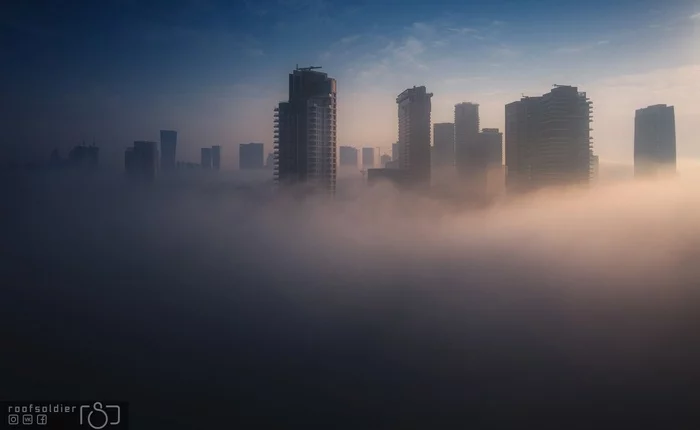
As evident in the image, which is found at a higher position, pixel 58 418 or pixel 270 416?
pixel 58 418

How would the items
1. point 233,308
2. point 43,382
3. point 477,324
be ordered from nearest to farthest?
point 43,382, point 477,324, point 233,308

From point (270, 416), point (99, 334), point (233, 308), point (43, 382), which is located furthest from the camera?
point (233, 308)

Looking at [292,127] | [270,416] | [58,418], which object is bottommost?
[270,416]

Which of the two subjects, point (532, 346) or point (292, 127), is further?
point (292, 127)

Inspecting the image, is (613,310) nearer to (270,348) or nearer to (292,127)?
(270,348)

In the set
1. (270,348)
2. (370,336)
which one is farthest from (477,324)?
(270,348)

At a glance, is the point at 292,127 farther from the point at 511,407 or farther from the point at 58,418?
the point at 58,418

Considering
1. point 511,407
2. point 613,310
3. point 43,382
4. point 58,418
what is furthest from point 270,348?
point 613,310
